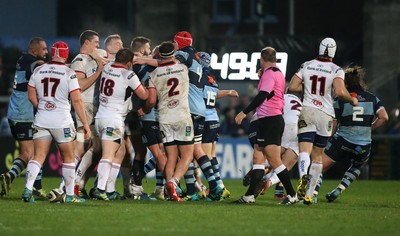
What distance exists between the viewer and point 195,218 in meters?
19.2

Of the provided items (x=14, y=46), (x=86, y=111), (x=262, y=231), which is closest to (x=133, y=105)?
(x=86, y=111)

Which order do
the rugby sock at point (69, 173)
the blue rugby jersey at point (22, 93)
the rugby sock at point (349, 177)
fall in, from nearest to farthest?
the rugby sock at point (69, 173)
the blue rugby jersey at point (22, 93)
the rugby sock at point (349, 177)

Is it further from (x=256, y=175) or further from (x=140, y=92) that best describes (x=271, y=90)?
(x=140, y=92)

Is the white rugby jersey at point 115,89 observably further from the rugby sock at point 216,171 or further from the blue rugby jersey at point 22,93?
the rugby sock at point 216,171

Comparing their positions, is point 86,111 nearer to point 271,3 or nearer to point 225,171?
Answer: point 225,171

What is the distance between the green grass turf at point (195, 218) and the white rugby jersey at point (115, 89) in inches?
53.3

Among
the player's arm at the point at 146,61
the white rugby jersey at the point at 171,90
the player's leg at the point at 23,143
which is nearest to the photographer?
the white rugby jersey at the point at 171,90

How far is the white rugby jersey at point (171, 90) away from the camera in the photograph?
22031mm

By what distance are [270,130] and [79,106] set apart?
2796 millimetres

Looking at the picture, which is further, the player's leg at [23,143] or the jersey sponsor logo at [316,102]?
the player's leg at [23,143]

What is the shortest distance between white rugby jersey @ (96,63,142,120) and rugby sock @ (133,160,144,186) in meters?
1.44

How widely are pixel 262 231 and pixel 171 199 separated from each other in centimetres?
490

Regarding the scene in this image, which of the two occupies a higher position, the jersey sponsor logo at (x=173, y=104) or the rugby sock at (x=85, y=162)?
the jersey sponsor logo at (x=173, y=104)

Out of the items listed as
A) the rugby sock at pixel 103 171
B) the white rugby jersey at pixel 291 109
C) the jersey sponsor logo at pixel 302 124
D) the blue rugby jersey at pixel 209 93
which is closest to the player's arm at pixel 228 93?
the blue rugby jersey at pixel 209 93
